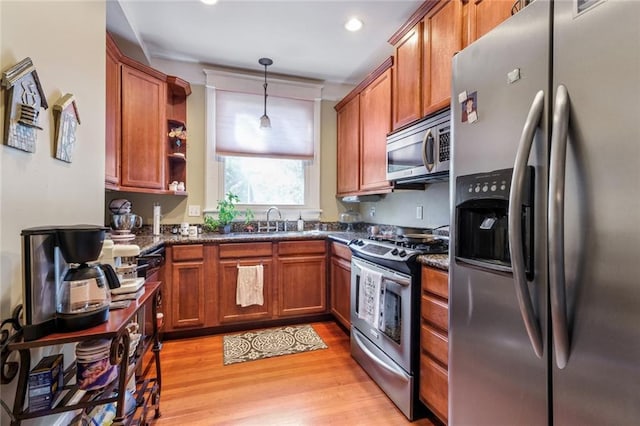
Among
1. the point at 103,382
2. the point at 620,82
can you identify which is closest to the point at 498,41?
the point at 620,82

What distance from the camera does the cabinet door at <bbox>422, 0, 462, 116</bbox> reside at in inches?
69.7

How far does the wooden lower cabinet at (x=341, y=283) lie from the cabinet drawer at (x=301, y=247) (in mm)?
123

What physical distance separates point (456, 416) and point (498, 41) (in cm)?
143

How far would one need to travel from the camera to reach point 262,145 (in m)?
3.41

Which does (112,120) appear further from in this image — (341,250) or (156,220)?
(341,250)

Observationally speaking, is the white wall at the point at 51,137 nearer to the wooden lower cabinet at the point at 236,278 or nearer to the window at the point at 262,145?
the wooden lower cabinet at the point at 236,278

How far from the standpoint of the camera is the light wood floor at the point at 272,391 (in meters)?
1.69

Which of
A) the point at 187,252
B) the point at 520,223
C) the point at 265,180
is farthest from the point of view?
the point at 265,180

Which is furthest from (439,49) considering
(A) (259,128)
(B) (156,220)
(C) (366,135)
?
(B) (156,220)

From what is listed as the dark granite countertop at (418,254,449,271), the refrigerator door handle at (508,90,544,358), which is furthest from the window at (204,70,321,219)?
the refrigerator door handle at (508,90,544,358)

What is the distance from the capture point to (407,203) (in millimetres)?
2830

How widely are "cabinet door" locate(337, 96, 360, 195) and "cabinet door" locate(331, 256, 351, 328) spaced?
2.74 ft

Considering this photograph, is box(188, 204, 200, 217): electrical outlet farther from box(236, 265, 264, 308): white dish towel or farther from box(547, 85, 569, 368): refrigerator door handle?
box(547, 85, 569, 368): refrigerator door handle

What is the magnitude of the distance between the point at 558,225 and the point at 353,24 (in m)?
2.31
